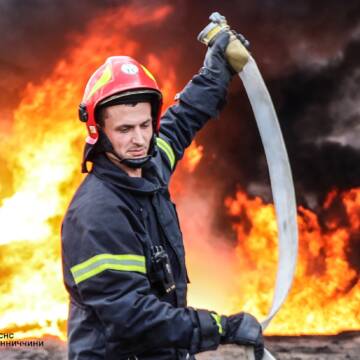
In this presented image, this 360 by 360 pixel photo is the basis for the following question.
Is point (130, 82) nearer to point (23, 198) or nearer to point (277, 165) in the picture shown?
point (277, 165)

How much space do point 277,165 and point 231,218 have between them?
16.5ft

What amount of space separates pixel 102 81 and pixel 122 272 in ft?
3.13

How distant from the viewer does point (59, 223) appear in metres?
8.32

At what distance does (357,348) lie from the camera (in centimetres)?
748

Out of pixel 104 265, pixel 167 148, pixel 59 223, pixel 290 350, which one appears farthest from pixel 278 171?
pixel 59 223

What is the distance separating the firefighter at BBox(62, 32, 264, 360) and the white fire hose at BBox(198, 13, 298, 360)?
45cm

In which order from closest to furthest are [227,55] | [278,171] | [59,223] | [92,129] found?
1. [92,129]
2. [278,171]
3. [227,55]
4. [59,223]

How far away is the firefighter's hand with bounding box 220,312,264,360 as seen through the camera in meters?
3.27

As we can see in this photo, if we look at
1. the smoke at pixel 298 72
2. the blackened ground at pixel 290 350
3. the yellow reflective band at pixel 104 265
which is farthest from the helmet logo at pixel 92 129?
the smoke at pixel 298 72

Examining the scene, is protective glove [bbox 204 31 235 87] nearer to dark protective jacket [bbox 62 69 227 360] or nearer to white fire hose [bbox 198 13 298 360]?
white fire hose [bbox 198 13 298 360]

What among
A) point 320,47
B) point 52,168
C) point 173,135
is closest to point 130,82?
point 173,135

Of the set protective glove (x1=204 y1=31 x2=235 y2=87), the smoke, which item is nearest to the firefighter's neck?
protective glove (x1=204 y1=31 x2=235 y2=87)

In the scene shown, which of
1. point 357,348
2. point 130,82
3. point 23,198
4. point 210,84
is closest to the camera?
point 130,82

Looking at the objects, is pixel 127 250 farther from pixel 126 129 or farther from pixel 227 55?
pixel 227 55
